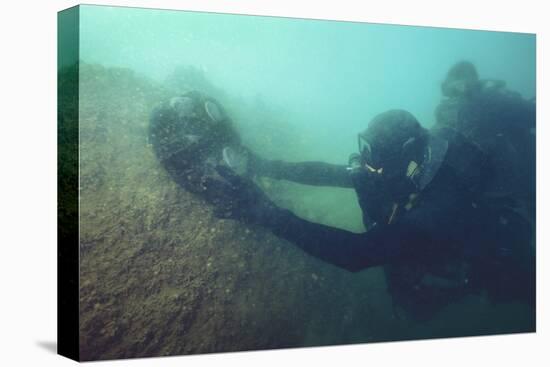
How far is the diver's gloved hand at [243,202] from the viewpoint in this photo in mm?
4789

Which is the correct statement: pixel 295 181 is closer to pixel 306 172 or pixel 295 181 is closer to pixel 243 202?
pixel 306 172

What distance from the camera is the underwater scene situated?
14.7 feet

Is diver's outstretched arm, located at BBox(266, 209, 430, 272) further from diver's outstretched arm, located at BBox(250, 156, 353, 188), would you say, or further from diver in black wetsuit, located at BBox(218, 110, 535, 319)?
diver's outstretched arm, located at BBox(250, 156, 353, 188)

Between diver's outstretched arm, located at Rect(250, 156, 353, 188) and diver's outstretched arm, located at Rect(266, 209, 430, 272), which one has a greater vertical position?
diver's outstretched arm, located at Rect(250, 156, 353, 188)

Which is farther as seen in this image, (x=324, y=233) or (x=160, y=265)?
(x=324, y=233)

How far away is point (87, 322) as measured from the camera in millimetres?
4375

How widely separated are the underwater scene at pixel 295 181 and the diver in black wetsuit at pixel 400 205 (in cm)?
1

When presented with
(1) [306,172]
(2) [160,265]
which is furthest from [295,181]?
(2) [160,265]

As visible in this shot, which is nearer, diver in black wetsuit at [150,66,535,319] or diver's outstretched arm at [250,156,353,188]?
diver in black wetsuit at [150,66,535,319]

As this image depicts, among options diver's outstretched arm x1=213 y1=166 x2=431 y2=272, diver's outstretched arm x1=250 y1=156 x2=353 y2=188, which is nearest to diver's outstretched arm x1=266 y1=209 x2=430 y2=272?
diver's outstretched arm x1=213 y1=166 x2=431 y2=272

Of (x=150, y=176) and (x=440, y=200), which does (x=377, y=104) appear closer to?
(x=440, y=200)

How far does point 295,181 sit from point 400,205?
0.84m

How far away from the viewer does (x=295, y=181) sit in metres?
5.01

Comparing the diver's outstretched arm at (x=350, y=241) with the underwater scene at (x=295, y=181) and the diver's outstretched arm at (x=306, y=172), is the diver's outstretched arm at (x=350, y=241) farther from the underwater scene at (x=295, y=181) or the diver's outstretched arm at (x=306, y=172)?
the diver's outstretched arm at (x=306, y=172)
